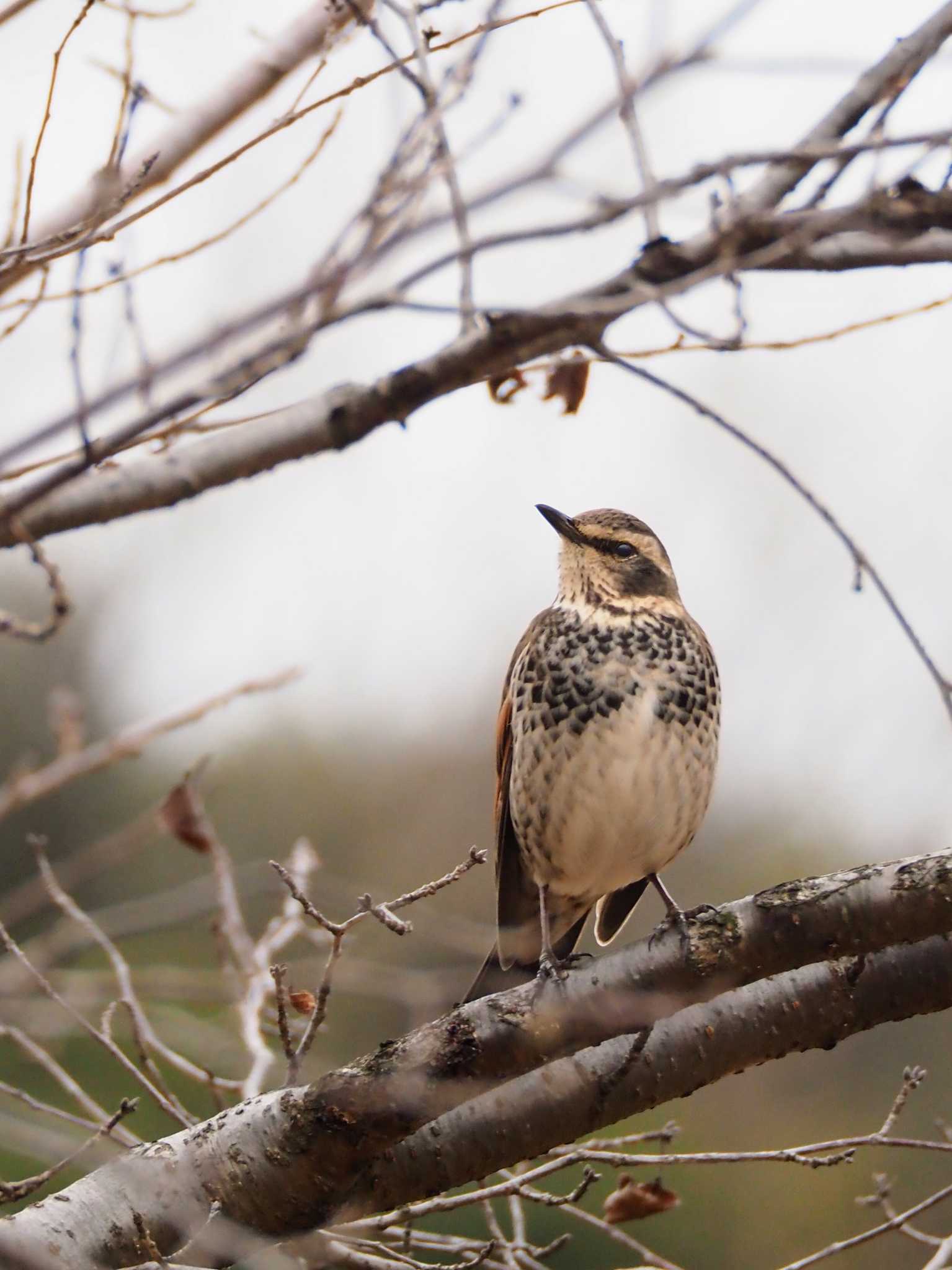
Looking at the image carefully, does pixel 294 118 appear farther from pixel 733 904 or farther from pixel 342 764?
pixel 342 764

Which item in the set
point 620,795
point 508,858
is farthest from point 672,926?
point 508,858

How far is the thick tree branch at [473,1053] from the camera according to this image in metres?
2.64

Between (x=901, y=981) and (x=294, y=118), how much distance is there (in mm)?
2002

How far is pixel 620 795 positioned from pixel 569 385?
1.60 metres

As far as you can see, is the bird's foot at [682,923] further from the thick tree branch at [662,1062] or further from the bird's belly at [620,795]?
the bird's belly at [620,795]

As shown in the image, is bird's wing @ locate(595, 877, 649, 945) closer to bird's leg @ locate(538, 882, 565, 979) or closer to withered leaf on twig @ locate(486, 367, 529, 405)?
bird's leg @ locate(538, 882, 565, 979)

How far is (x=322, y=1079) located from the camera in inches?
107

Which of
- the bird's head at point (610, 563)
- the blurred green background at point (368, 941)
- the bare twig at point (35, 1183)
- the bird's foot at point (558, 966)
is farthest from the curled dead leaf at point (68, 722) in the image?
the bird's head at point (610, 563)

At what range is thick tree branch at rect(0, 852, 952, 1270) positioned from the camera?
264 cm

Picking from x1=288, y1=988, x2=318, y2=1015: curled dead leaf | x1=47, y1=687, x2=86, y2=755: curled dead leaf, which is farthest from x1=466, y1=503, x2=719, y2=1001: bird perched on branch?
x1=47, y1=687, x2=86, y2=755: curled dead leaf

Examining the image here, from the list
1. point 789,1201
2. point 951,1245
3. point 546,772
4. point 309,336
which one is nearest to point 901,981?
point 951,1245

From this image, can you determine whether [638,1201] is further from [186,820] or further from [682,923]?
[186,820]

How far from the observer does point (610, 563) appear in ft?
14.7

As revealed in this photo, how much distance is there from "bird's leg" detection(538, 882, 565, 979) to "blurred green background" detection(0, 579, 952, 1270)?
252mm
